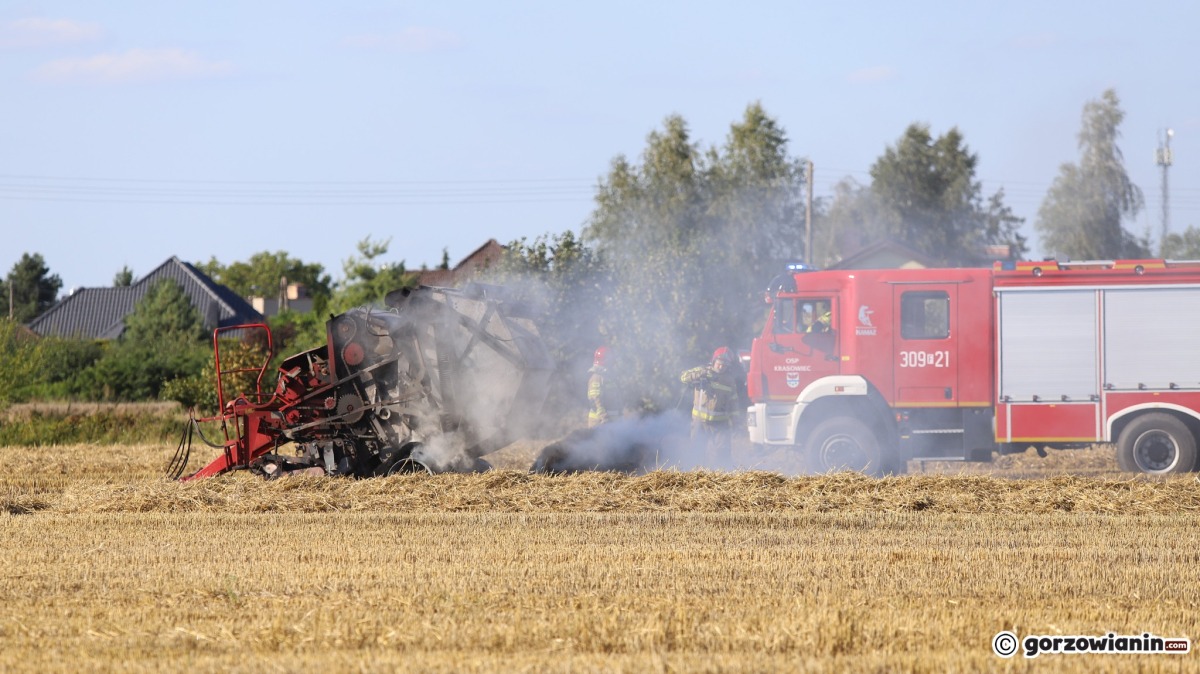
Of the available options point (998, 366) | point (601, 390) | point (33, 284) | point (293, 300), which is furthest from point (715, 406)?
point (293, 300)

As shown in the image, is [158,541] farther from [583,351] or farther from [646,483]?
[583,351]

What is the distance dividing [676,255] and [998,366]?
910cm

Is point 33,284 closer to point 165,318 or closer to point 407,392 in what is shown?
point 165,318

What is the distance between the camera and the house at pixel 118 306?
211 ft

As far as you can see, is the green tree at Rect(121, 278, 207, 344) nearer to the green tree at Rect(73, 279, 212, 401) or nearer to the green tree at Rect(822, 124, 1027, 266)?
the green tree at Rect(73, 279, 212, 401)

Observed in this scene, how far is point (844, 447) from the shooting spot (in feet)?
51.1

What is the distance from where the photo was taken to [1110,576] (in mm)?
9086

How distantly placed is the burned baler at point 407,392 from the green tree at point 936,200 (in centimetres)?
6003

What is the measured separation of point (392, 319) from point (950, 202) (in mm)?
61788

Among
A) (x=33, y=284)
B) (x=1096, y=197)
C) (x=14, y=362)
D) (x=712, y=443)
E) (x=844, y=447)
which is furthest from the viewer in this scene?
(x=33, y=284)

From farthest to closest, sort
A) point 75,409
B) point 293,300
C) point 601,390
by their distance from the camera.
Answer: point 293,300 < point 75,409 < point 601,390

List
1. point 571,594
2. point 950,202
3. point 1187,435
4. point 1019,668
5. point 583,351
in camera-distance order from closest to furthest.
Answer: point 1019,668 → point 571,594 → point 1187,435 → point 583,351 → point 950,202

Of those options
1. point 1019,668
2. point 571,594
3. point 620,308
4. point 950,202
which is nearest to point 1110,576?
point 1019,668

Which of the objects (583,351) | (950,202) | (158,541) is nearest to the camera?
A: (158,541)
